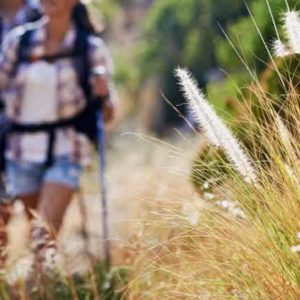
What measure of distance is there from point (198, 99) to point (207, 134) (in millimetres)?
142

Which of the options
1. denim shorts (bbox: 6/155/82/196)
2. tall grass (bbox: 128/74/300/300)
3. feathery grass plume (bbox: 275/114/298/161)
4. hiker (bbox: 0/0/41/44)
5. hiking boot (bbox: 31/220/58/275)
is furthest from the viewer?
hiker (bbox: 0/0/41/44)

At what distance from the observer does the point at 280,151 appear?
3693mm

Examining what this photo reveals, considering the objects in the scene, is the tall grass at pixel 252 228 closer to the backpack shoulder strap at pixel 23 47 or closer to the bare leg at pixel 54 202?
the bare leg at pixel 54 202

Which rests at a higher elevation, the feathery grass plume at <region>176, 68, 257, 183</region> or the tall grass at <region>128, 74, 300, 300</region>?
the feathery grass plume at <region>176, 68, 257, 183</region>

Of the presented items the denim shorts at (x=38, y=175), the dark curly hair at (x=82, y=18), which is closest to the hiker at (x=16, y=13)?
the dark curly hair at (x=82, y=18)

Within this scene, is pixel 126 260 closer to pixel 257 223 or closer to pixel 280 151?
pixel 280 151

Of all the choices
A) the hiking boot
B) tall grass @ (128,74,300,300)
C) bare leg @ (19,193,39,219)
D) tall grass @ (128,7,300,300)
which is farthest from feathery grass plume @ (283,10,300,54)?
bare leg @ (19,193,39,219)

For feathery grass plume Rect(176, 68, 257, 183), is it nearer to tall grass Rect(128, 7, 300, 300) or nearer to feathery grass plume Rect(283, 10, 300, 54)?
tall grass Rect(128, 7, 300, 300)

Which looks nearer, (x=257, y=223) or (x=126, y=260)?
(x=257, y=223)

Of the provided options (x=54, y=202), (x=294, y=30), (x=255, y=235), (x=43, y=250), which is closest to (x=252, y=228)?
(x=255, y=235)

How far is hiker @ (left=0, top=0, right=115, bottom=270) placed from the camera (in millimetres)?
5211

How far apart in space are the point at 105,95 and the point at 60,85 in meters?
0.28

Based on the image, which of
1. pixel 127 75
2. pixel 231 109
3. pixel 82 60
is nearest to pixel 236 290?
pixel 82 60

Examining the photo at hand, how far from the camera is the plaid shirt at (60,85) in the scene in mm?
5227
